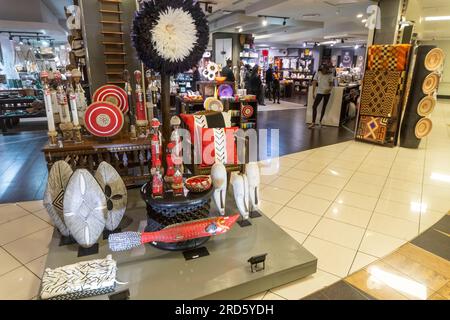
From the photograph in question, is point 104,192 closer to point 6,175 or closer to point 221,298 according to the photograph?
point 221,298

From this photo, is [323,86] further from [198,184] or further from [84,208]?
[84,208]

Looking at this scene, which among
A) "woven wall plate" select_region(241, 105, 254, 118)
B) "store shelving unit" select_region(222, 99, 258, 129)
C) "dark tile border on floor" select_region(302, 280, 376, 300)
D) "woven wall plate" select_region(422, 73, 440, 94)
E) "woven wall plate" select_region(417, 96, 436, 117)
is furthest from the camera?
"woven wall plate" select_region(241, 105, 254, 118)

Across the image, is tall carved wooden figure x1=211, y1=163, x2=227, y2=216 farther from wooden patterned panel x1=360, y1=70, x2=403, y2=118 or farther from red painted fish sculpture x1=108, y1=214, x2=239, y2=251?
wooden patterned panel x1=360, y1=70, x2=403, y2=118

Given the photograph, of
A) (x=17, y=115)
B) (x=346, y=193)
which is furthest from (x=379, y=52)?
(x=17, y=115)

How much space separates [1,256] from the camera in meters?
2.47

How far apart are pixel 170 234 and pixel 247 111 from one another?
4.67 meters

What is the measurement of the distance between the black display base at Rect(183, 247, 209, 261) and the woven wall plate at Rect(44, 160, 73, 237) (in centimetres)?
105

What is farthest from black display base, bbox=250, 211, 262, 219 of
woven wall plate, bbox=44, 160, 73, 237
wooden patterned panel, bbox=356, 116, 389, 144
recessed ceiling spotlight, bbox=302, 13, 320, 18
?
recessed ceiling spotlight, bbox=302, 13, 320, 18

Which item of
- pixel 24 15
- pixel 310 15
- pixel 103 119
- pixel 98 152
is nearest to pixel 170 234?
pixel 98 152

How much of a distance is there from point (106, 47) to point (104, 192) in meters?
1.86

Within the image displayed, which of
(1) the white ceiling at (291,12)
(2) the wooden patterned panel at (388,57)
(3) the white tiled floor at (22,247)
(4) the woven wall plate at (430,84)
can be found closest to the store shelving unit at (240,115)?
(2) the wooden patterned panel at (388,57)

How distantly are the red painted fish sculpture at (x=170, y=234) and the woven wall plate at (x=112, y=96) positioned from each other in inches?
60.4

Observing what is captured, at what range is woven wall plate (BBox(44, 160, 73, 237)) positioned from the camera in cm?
245

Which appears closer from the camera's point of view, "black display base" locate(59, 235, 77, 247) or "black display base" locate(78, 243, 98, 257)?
"black display base" locate(78, 243, 98, 257)
